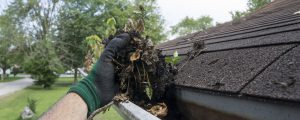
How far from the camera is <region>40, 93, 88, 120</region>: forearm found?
71.3 inches

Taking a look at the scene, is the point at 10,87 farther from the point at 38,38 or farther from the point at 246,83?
the point at 246,83

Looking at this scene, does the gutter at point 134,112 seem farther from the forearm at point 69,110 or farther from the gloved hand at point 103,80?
the forearm at point 69,110

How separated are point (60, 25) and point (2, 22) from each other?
5.80 meters

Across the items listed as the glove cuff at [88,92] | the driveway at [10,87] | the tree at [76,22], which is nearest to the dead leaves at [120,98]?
the glove cuff at [88,92]

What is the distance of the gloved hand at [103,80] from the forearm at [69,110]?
0.06m

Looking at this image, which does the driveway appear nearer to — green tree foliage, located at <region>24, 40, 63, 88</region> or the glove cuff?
green tree foliage, located at <region>24, 40, 63, 88</region>

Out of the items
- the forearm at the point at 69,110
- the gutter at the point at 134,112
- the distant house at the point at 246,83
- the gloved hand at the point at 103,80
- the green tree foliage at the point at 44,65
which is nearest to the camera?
the distant house at the point at 246,83

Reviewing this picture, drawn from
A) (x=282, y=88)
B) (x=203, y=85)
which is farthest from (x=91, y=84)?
(x=282, y=88)

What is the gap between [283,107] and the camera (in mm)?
962

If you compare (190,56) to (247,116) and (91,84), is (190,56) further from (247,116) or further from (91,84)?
(247,116)

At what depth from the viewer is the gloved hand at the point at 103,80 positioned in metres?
1.97

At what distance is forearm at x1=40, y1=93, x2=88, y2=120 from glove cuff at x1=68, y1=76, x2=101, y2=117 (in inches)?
1.1

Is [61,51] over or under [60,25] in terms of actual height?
under

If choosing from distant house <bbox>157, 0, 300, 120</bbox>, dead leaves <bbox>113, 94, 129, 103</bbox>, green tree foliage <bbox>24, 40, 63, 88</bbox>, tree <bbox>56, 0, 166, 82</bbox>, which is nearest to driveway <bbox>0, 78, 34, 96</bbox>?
green tree foliage <bbox>24, 40, 63, 88</bbox>
